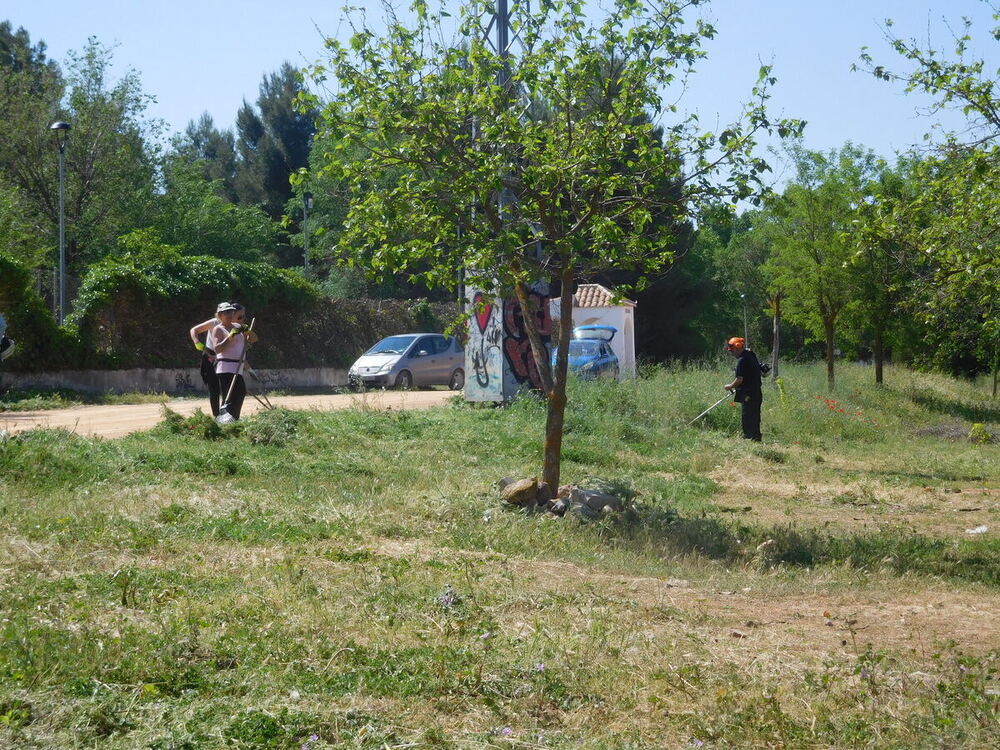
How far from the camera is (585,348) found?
25.3 m

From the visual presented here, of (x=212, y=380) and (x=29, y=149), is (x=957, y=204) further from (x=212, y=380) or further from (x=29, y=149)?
(x=29, y=149)

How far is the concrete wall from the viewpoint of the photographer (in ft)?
71.1

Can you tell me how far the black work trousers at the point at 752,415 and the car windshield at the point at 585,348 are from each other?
9071 millimetres

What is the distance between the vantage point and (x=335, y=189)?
32.7 ft

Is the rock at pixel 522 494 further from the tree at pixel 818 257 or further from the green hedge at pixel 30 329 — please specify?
the tree at pixel 818 257

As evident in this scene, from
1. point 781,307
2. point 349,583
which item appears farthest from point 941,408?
point 349,583

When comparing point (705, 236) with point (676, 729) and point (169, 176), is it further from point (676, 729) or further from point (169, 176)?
point (676, 729)

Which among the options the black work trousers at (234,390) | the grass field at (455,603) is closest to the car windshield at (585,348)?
the grass field at (455,603)

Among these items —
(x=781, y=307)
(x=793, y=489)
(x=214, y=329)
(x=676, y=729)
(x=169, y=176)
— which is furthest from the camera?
(x=169, y=176)

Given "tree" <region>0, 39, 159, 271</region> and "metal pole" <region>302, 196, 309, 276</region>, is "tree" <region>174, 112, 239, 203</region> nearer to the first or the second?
"metal pole" <region>302, 196, 309, 276</region>

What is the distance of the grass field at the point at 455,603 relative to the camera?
13.8ft

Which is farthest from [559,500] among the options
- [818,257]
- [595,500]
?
[818,257]

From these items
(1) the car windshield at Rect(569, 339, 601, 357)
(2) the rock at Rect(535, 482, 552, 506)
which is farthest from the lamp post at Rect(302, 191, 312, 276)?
(2) the rock at Rect(535, 482, 552, 506)

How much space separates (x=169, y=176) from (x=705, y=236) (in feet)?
90.8
